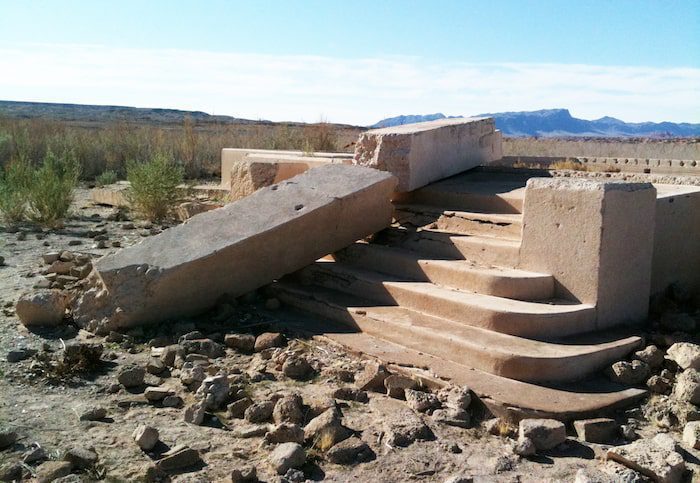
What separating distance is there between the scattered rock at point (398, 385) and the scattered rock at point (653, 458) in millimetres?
1126

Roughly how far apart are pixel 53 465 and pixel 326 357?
72.5 inches

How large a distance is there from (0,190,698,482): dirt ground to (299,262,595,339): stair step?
67cm

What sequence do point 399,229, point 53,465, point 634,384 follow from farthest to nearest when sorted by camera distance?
1. point 399,229
2. point 634,384
3. point 53,465

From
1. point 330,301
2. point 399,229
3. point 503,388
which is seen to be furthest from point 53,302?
point 503,388

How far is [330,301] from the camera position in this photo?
209 inches

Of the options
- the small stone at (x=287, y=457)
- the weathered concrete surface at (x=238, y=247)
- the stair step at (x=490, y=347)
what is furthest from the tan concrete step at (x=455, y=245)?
the small stone at (x=287, y=457)

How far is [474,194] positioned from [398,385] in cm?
254

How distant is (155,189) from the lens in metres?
9.31

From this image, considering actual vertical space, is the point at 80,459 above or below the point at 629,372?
below

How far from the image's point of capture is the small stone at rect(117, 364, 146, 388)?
13.4ft

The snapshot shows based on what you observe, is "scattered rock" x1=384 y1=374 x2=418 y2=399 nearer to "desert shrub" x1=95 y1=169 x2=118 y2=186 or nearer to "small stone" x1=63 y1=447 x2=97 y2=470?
"small stone" x1=63 y1=447 x2=97 y2=470

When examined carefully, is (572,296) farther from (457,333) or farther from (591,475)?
(591,475)

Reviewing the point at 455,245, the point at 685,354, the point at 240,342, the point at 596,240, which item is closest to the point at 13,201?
the point at 240,342

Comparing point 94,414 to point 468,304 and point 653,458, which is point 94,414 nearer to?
point 468,304
